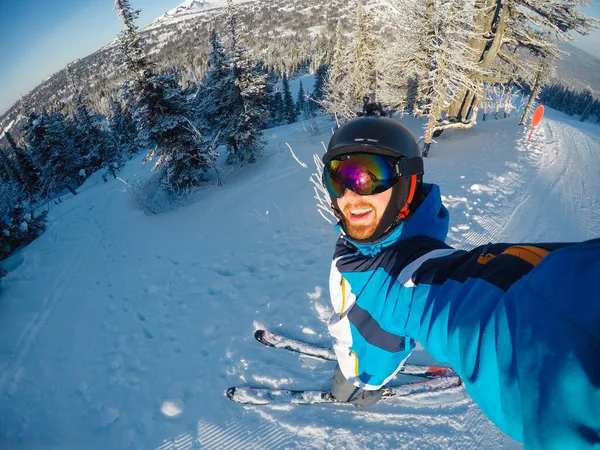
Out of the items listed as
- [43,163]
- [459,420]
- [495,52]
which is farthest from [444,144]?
[43,163]

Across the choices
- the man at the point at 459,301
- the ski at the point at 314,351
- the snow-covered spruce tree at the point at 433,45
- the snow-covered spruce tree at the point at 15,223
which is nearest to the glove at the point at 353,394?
the man at the point at 459,301

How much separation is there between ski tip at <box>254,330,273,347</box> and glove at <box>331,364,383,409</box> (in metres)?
1.56

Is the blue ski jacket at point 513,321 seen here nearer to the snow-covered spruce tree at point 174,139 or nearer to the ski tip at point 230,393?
the ski tip at point 230,393

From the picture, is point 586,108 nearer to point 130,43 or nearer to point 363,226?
point 130,43

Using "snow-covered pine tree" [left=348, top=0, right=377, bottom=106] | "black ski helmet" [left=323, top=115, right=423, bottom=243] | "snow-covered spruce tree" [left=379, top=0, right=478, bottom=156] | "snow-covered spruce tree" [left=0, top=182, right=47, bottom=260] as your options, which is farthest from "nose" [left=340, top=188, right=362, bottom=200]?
"snow-covered pine tree" [left=348, top=0, right=377, bottom=106]

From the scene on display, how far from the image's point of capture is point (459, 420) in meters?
3.05

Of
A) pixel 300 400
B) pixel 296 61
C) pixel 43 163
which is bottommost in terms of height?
pixel 296 61

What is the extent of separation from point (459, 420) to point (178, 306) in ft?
17.9

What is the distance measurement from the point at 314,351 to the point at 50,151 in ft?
113

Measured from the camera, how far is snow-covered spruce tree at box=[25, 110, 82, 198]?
25.8m

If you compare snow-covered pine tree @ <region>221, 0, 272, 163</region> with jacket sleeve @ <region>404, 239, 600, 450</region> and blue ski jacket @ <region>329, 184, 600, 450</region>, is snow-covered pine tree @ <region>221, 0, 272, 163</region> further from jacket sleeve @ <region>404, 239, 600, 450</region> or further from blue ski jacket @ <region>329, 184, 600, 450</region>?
jacket sleeve @ <region>404, 239, 600, 450</region>

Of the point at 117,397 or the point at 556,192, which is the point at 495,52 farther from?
the point at 117,397

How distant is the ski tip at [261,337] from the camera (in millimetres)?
4593

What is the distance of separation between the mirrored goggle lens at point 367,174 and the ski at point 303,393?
256 cm
